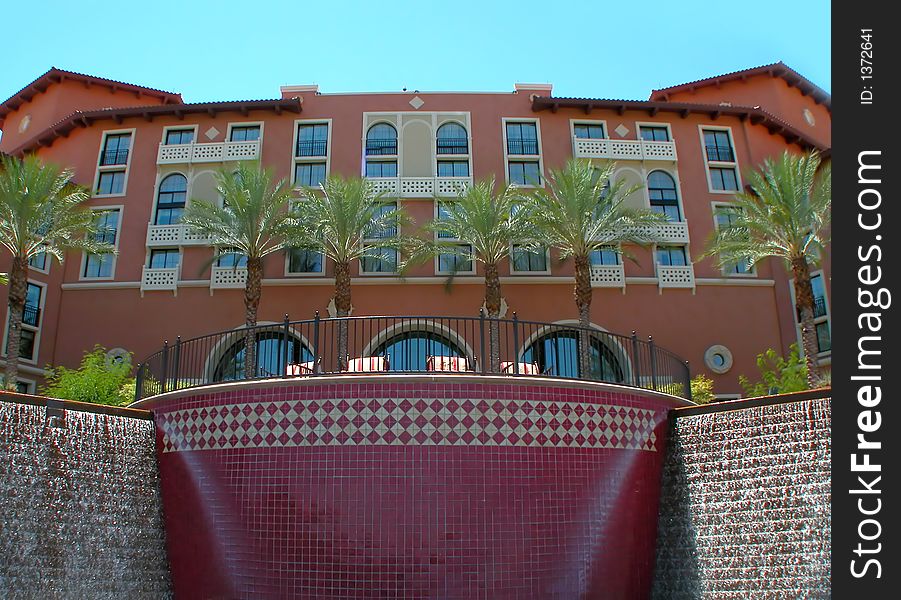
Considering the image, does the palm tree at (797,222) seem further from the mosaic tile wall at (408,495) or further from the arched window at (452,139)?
the mosaic tile wall at (408,495)

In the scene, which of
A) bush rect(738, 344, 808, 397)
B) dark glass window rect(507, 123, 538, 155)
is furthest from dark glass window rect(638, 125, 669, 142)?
bush rect(738, 344, 808, 397)

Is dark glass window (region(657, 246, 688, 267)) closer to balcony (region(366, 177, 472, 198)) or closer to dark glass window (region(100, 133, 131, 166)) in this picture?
balcony (region(366, 177, 472, 198))

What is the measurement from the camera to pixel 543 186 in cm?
3328

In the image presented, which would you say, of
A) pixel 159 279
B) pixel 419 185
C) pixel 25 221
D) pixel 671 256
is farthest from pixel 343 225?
pixel 671 256

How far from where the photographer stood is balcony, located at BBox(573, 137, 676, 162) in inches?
1332

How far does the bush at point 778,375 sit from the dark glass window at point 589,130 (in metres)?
11.8

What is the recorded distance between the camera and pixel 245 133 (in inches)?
1362

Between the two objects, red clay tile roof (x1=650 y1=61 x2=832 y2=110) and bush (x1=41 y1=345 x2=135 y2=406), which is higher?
red clay tile roof (x1=650 y1=61 x2=832 y2=110)

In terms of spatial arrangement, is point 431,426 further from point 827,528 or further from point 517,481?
point 827,528

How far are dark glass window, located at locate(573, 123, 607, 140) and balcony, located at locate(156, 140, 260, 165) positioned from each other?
14171mm

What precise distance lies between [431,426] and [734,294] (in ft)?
75.9

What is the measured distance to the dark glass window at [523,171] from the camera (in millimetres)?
33594

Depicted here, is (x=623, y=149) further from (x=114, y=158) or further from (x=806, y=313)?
(x=114, y=158)

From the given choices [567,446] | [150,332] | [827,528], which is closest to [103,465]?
[567,446]
